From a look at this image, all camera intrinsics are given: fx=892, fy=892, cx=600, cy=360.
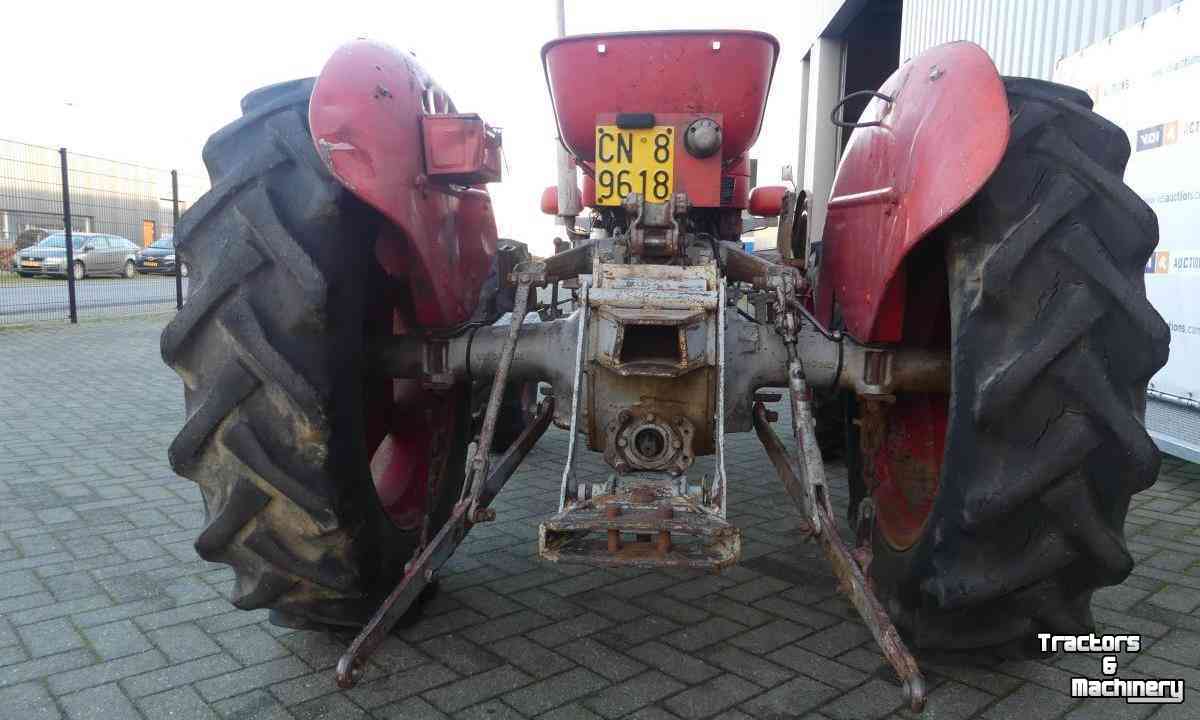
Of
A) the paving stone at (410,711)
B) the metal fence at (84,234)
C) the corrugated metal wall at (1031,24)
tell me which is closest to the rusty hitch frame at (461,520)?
the paving stone at (410,711)

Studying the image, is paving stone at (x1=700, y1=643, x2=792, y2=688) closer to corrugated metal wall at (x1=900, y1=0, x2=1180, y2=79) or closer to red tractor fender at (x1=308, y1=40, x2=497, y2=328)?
red tractor fender at (x1=308, y1=40, x2=497, y2=328)

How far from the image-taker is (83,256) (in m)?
21.3

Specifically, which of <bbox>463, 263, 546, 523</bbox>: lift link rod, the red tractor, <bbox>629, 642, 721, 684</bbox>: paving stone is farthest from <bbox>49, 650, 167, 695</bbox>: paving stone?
<bbox>629, 642, 721, 684</bbox>: paving stone

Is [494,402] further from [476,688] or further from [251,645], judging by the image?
[251,645]

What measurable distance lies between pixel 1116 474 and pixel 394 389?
2426mm

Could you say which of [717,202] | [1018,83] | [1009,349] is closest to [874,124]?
[1018,83]

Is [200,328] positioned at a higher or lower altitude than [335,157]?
lower

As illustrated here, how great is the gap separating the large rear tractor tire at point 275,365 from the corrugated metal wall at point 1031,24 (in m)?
5.41

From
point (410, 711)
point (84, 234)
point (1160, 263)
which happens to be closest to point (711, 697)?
point (410, 711)

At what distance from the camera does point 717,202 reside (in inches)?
135

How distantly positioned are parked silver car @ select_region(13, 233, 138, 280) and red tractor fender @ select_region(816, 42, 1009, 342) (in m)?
19.2

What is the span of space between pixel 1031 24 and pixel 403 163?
20.9ft

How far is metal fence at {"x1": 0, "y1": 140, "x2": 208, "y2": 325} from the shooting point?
1400 cm

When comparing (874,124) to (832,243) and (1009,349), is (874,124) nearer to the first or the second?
(832,243)
